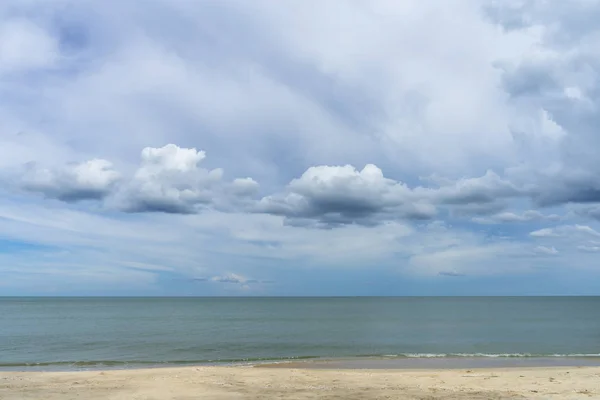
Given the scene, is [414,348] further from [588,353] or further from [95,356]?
[95,356]

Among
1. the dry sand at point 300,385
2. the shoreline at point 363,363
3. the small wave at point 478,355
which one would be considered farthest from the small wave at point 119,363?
the small wave at point 478,355

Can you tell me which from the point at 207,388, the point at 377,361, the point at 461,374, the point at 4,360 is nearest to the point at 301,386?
the point at 207,388

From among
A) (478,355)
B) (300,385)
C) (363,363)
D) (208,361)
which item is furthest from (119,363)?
(478,355)


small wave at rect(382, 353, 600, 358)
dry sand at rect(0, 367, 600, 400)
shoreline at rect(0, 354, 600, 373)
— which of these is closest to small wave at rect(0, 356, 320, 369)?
shoreline at rect(0, 354, 600, 373)

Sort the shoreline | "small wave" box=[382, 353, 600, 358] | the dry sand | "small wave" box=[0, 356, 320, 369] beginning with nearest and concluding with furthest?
the dry sand
the shoreline
"small wave" box=[0, 356, 320, 369]
"small wave" box=[382, 353, 600, 358]

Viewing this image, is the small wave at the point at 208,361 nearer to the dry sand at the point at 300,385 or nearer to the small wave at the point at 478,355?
the small wave at the point at 478,355

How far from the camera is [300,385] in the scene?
2234 centimetres

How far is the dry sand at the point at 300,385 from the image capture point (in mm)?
19953

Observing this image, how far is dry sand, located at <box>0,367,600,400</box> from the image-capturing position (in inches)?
786

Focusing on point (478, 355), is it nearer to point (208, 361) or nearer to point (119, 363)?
point (208, 361)

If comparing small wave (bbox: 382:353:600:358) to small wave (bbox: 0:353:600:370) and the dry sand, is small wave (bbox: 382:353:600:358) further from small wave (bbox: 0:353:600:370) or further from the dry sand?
the dry sand

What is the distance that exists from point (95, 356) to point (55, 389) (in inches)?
755

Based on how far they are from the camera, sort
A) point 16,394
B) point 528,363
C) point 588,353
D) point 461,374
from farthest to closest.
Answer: point 588,353 → point 528,363 → point 461,374 → point 16,394

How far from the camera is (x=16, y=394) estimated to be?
20.6m
